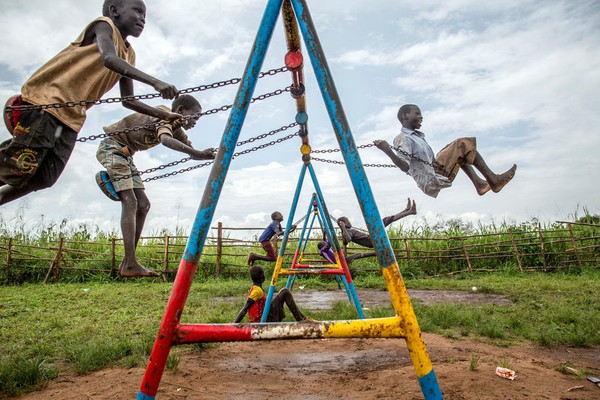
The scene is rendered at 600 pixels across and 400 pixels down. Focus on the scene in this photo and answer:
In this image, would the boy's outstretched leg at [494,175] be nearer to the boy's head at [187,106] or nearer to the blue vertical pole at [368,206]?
the boy's head at [187,106]

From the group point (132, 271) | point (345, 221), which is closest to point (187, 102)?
point (132, 271)

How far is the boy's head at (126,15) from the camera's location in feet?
8.25

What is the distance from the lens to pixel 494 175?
450cm

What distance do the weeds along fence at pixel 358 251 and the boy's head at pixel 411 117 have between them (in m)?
6.34

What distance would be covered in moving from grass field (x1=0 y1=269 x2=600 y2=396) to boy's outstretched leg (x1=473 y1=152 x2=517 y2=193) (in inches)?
61.1

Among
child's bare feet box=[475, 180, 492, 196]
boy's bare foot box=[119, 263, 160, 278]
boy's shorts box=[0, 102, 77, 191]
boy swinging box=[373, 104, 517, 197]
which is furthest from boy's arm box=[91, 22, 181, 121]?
child's bare feet box=[475, 180, 492, 196]

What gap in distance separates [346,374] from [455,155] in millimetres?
3043

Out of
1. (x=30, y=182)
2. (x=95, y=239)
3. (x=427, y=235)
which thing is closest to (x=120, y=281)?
(x=95, y=239)

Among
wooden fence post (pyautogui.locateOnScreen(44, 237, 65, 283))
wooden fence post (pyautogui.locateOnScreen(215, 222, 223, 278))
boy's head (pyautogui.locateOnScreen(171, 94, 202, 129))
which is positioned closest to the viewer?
boy's head (pyautogui.locateOnScreen(171, 94, 202, 129))

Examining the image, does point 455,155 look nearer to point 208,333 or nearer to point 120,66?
point 120,66

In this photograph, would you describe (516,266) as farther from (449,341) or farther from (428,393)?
(428,393)

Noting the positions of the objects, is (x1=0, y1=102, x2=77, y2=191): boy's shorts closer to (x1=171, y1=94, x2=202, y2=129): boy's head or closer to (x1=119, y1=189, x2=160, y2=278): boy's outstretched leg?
(x1=119, y1=189, x2=160, y2=278): boy's outstretched leg

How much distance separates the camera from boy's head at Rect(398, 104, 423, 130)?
202 inches

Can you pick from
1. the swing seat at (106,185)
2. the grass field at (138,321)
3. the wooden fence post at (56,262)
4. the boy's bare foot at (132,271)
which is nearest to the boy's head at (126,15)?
the swing seat at (106,185)
